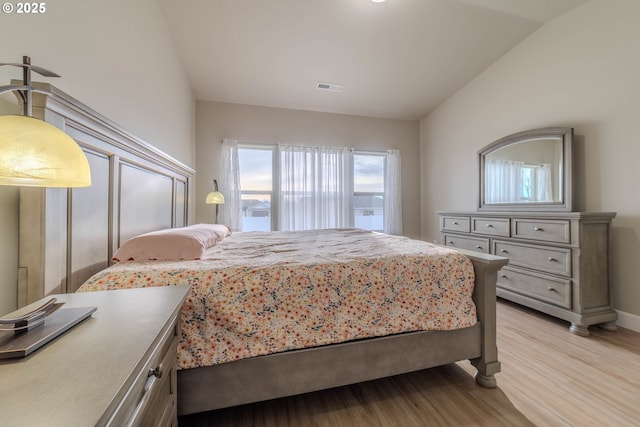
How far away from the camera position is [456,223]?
3395mm

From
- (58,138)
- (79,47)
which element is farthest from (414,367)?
(79,47)

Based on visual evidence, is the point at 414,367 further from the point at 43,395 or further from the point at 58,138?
the point at 58,138

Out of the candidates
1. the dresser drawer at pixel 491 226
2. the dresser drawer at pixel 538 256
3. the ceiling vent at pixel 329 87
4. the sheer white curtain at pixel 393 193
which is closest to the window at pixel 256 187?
the ceiling vent at pixel 329 87

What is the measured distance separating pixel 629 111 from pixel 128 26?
4.04 metres

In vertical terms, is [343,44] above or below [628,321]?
above

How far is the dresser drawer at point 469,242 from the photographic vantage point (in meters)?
2.98

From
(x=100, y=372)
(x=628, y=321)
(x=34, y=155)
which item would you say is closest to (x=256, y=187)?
(x=34, y=155)

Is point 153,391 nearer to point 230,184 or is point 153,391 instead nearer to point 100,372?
point 100,372

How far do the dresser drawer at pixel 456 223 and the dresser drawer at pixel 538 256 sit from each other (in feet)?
1.36

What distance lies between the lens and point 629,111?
7.14 feet

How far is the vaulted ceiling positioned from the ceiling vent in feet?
0.20

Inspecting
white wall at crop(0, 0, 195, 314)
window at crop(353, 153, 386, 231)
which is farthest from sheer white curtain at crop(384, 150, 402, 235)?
white wall at crop(0, 0, 195, 314)

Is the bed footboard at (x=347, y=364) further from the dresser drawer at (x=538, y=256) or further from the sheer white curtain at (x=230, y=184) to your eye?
the sheer white curtain at (x=230, y=184)

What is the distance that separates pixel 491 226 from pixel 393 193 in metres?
1.91
